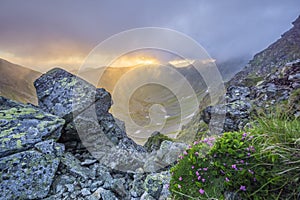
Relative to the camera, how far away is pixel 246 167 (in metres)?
3.71

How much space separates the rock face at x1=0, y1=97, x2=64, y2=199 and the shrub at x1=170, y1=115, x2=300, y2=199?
373cm

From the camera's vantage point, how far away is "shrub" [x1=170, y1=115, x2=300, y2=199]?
3.39 metres

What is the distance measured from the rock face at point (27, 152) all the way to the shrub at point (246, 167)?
3.73 m

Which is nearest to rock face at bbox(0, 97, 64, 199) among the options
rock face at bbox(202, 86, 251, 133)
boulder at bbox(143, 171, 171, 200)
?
boulder at bbox(143, 171, 171, 200)

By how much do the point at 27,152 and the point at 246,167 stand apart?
226 inches

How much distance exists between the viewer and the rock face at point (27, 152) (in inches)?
212

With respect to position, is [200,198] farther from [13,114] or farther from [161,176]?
[13,114]

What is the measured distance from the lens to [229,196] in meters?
3.71

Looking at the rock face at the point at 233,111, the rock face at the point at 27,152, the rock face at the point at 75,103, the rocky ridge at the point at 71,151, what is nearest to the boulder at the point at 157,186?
the rocky ridge at the point at 71,151

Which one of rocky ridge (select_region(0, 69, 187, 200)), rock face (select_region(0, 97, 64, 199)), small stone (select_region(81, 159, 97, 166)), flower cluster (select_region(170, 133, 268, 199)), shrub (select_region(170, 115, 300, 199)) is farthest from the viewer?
small stone (select_region(81, 159, 97, 166))

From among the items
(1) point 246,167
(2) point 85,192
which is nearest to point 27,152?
(2) point 85,192

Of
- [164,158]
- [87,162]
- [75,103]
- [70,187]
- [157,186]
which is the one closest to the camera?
[157,186]

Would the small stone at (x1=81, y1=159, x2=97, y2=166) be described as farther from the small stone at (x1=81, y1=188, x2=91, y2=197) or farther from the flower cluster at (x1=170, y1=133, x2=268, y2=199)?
the flower cluster at (x1=170, y1=133, x2=268, y2=199)

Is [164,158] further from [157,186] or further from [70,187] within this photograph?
[70,187]
